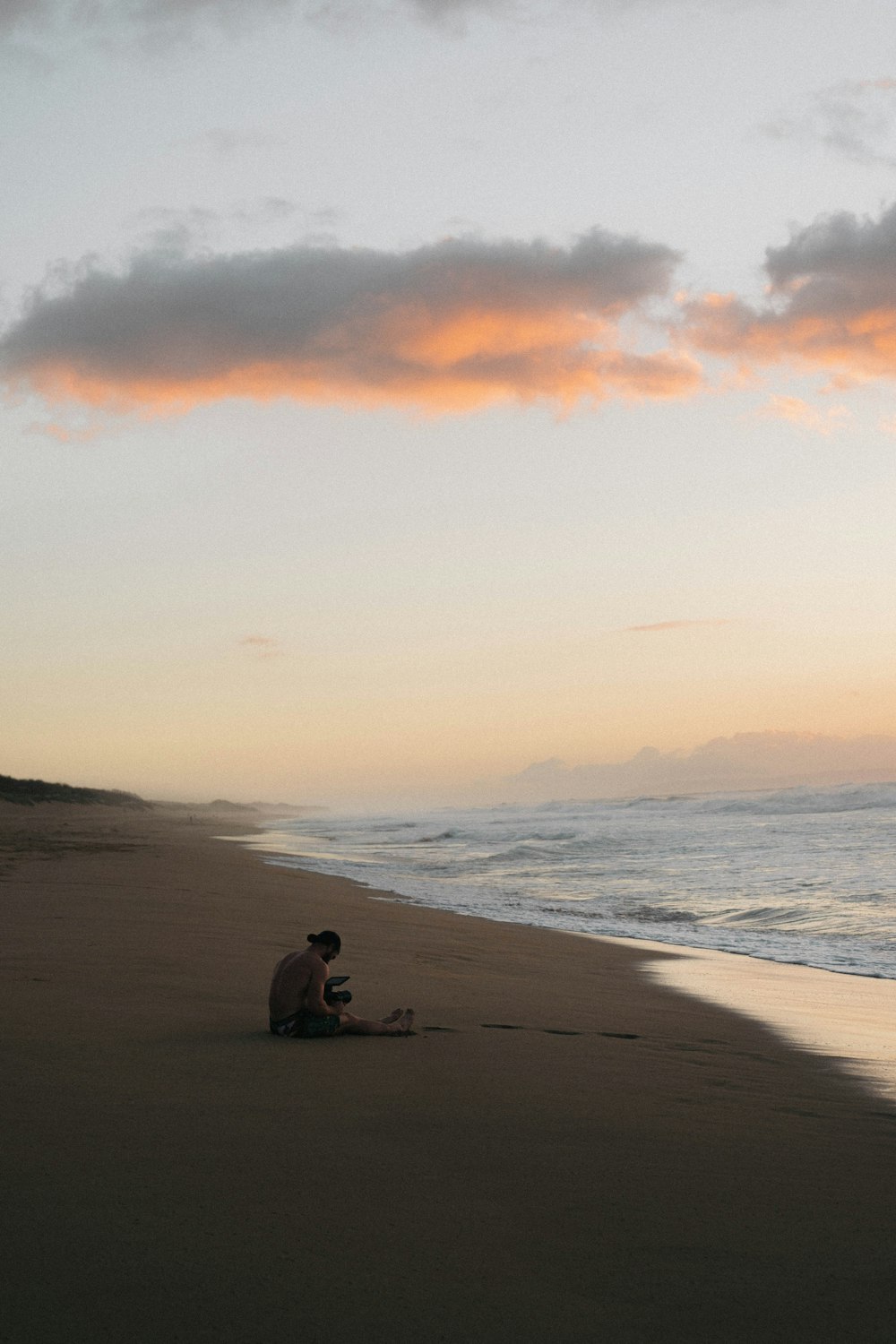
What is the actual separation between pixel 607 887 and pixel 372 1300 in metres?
19.9

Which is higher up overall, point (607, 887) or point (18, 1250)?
point (18, 1250)

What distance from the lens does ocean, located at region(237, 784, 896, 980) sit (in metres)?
14.5

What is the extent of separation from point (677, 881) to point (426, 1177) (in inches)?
780

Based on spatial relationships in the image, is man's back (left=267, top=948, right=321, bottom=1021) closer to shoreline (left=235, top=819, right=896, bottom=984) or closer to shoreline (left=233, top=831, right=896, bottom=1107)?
shoreline (left=233, top=831, right=896, bottom=1107)

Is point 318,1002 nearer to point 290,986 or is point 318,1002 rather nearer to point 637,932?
point 290,986

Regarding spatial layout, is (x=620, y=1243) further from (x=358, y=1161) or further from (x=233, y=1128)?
(x=233, y=1128)

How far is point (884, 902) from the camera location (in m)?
16.9

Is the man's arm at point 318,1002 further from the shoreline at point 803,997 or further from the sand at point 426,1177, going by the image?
the shoreline at point 803,997

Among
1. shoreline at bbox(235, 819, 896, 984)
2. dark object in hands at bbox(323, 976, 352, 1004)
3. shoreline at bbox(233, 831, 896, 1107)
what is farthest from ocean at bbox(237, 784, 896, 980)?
dark object in hands at bbox(323, 976, 352, 1004)

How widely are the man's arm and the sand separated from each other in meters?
0.19

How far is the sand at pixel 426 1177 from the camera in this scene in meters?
2.85

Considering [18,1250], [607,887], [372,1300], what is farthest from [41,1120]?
[607,887]

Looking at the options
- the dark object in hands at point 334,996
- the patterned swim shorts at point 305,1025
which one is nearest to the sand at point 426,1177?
the patterned swim shorts at point 305,1025

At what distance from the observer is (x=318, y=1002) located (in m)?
6.03
